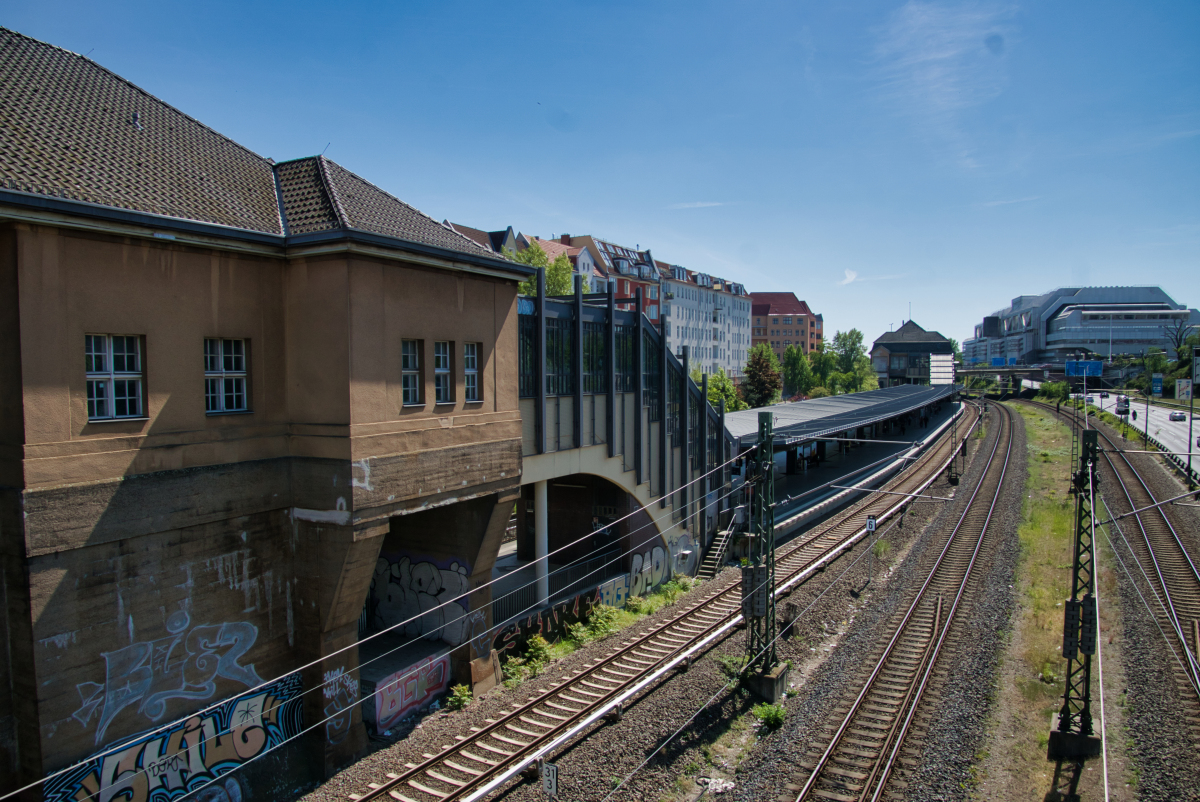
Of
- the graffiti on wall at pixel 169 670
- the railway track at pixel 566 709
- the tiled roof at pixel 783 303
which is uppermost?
the tiled roof at pixel 783 303

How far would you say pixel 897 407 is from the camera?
186ft

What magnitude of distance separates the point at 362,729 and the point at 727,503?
22.1 m

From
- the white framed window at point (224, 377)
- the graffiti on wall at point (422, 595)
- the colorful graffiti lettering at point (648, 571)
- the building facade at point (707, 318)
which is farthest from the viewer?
the building facade at point (707, 318)

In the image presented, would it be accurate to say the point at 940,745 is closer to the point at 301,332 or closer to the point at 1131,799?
the point at 1131,799

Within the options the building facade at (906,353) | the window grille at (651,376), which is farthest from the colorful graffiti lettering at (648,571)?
the building facade at (906,353)

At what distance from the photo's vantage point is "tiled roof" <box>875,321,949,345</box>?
449 ft

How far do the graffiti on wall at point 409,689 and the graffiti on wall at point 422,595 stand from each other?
83cm

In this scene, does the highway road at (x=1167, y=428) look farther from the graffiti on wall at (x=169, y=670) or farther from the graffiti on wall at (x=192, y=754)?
the graffiti on wall at (x=169, y=670)

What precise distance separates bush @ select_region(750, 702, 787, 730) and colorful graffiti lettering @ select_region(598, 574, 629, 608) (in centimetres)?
804

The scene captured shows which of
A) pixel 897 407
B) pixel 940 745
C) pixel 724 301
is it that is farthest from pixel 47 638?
pixel 724 301

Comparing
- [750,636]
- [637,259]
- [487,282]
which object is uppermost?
[637,259]

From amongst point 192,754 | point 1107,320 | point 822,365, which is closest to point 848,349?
point 822,365

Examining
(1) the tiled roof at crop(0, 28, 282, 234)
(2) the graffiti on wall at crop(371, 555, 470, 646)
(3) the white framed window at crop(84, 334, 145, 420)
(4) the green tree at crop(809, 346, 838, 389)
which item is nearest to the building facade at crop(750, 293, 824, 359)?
(4) the green tree at crop(809, 346, 838, 389)

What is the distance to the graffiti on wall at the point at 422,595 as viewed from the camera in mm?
19219
